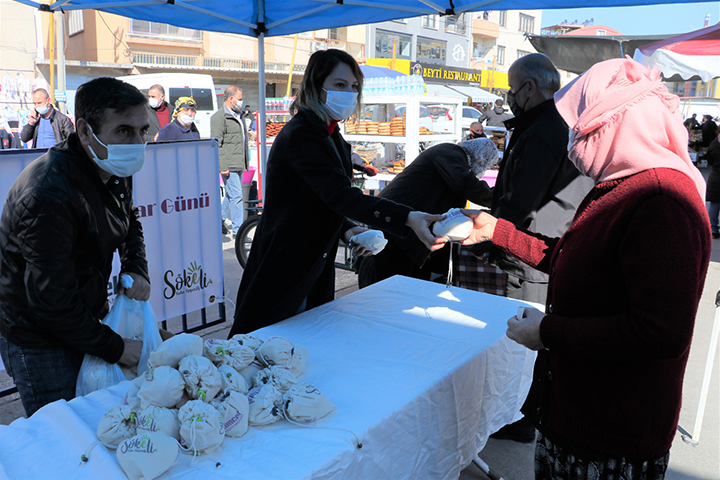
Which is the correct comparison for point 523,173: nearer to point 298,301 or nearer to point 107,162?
point 298,301

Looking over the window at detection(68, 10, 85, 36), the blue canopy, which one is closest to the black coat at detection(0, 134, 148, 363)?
the blue canopy

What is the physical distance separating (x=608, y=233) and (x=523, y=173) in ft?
4.83

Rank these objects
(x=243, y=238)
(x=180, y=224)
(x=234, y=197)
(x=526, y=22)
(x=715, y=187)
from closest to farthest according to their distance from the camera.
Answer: (x=180, y=224), (x=243, y=238), (x=234, y=197), (x=715, y=187), (x=526, y=22)

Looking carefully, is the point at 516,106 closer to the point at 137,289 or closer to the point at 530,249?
the point at 530,249

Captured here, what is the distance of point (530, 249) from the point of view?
1810 millimetres

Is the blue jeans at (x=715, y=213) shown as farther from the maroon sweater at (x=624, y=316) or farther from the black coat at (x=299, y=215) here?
the maroon sweater at (x=624, y=316)

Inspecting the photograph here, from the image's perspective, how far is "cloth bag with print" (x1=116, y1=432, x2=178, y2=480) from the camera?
3.63ft

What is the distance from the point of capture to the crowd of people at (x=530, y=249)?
1178mm

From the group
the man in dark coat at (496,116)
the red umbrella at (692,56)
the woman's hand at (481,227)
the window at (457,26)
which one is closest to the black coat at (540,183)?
the woman's hand at (481,227)

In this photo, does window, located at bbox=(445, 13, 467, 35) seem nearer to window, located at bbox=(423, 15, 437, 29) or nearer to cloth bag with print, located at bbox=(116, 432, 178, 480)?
window, located at bbox=(423, 15, 437, 29)

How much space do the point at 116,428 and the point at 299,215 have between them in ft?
3.88

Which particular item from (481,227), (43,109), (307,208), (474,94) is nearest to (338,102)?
(307,208)

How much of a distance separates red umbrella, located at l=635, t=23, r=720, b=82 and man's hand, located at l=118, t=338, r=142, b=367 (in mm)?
5603

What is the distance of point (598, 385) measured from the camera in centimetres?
131
